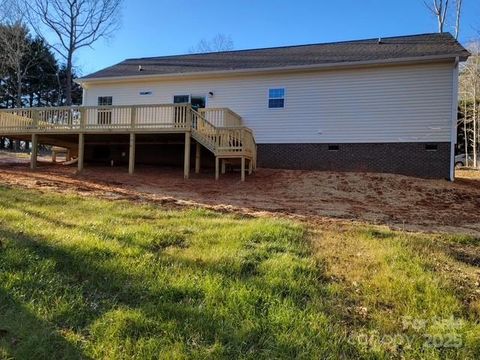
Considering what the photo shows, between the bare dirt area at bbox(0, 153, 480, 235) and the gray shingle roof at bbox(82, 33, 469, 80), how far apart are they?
4470mm

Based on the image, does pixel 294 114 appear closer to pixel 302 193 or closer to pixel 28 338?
pixel 302 193

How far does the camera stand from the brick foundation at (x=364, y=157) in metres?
14.1

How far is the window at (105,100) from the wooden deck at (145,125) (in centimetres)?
164

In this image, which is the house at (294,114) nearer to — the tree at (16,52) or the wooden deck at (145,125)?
the wooden deck at (145,125)

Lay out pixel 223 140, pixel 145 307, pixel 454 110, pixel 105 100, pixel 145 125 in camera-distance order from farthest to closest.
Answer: pixel 105 100, pixel 145 125, pixel 454 110, pixel 223 140, pixel 145 307

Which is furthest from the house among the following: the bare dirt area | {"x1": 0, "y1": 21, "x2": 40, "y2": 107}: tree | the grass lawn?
{"x1": 0, "y1": 21, "x2": 40, "y2": 107}: tree

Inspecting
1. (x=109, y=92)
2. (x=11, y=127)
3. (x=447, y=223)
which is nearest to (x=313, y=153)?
(x=447, y=223)

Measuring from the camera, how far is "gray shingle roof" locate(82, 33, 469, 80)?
585 inches

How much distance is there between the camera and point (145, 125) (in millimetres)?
14094

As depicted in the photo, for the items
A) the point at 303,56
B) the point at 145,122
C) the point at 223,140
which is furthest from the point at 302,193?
the point at 303,56

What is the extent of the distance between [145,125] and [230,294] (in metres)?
11.2

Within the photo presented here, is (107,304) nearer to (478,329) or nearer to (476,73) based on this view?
(478,329)

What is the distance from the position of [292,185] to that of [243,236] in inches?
280

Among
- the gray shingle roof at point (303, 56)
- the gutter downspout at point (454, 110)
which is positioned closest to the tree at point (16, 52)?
the gray shingle roof at point (303, 56)
